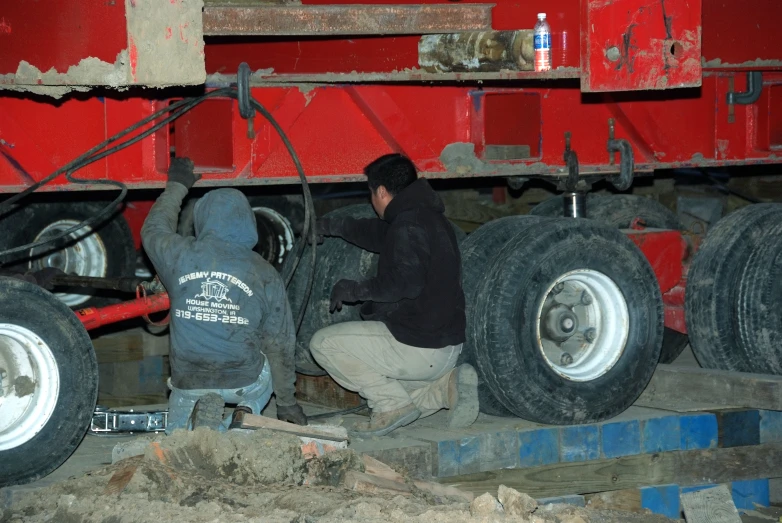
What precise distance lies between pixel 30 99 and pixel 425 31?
75.2 inches

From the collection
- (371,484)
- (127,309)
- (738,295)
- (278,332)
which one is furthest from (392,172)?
(738,295)

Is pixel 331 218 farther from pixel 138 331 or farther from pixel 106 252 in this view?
pixel 138 331

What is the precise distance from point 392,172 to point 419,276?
23.5 inches

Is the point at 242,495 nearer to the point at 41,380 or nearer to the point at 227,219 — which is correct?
the point at 41,380

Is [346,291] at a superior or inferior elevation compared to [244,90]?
inferior

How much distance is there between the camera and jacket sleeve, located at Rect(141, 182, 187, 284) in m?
5.54

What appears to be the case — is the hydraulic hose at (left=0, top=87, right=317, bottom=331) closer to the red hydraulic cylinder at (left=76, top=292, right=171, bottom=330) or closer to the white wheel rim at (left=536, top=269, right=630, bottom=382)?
the red hydraulic cylinder at (left=76, top=292, right=171, bottom=330)

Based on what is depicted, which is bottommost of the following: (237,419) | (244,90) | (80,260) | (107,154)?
(237,419)

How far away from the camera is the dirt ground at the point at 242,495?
4488 millimetres

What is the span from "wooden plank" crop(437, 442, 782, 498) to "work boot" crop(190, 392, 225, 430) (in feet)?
4.34

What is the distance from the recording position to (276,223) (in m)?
8.77

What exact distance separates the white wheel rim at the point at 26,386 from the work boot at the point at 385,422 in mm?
1676

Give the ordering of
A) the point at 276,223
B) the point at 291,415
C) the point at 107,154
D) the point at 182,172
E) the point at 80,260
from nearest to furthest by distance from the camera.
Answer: the point at 107,154, the point at 182,172, the point at 291,415, the point at 80,260, the point at 276,223

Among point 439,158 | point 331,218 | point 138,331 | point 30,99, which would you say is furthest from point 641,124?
point 138,331
